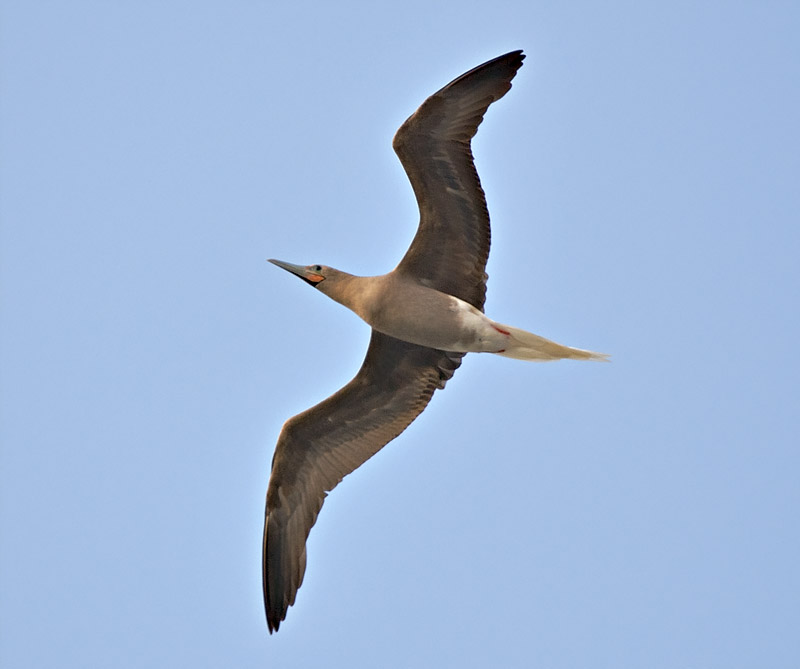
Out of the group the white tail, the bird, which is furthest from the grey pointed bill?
the white tail

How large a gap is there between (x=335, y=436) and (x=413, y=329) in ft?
5.75

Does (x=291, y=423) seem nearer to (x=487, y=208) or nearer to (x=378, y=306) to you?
(x=378, y=306)

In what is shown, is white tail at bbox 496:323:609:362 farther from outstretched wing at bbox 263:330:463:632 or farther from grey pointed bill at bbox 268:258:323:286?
grey pointed bill at bbox 268:258:323:286

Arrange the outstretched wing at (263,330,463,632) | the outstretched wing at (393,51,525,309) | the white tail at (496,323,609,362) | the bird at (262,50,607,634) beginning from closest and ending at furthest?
the outstretched wing at (393,51,525,309) → the bird at (262,50,607,634) → the white tail at (496,323,609,362) → the outstretched wing at (263,330,463,632)

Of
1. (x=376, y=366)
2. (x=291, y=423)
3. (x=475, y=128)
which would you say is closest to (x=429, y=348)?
(x=376, y=366)

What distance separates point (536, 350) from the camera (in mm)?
12664

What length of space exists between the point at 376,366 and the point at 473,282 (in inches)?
57.7

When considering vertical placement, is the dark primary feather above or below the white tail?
below

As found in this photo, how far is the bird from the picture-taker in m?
11.8

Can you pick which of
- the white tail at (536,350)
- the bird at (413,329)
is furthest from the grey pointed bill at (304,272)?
the white tail at (536,350)

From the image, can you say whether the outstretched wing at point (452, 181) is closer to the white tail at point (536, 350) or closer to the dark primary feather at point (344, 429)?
the dark primary feather at point (344, 429)

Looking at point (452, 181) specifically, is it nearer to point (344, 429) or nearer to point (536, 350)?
point (536, 350)

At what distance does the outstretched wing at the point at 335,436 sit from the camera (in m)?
13.2

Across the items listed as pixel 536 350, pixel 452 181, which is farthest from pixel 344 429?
pixel 452 181
